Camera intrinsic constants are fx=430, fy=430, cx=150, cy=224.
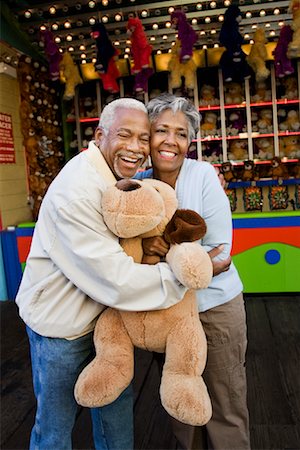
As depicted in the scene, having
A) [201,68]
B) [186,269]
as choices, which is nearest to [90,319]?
[186,269]

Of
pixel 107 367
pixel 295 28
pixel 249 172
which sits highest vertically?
pixel 295 28

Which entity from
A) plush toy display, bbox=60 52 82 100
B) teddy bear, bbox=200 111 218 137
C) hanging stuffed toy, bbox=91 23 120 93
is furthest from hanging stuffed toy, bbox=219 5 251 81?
plush toy display, bbox=60 52 82 100

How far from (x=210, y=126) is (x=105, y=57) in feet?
5.53

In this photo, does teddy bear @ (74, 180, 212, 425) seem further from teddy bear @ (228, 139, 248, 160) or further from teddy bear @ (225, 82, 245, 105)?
teddy bear @ (225, 82, 245, 105)

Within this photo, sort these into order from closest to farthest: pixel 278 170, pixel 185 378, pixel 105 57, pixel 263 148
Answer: pixel 185 378 → pixel 105 57 → pixel 278 170 → pixel 263 148

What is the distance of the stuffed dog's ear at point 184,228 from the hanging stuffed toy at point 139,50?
402 centimetres

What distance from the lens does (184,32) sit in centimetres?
468

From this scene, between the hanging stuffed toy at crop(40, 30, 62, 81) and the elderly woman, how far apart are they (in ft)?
13.2

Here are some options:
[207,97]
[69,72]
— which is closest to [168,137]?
[69,72]

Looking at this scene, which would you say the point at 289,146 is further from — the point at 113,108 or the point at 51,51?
the point at 113,108

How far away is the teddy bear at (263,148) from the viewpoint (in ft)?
18.8

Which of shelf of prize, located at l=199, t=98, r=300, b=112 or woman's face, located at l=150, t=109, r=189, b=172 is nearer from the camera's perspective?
woman's face, located at l=150, t=109, r=189, b=172

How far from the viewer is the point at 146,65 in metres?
5.03

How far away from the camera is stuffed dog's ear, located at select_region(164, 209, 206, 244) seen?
46.5 inches
